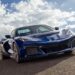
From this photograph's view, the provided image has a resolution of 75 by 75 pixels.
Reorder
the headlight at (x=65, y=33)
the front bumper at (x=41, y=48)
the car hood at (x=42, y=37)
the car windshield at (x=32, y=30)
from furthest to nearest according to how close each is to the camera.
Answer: the car windshield at (x=32, y=30)
the headlight at (x=65, y=33)
the car hood at (x=42, y=37)
the front bumper at (x=41, y=48)

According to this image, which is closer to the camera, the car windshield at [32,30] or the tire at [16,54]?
the tire at [16,54]

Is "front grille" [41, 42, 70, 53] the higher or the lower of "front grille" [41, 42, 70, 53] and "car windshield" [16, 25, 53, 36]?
the lower

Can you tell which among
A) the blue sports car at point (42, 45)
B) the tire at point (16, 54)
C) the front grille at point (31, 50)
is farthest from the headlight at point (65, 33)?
the tire at point (16, 54)

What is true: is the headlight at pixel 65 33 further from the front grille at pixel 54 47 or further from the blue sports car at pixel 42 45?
the front grille at pixel 54 47

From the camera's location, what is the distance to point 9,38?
1138cm

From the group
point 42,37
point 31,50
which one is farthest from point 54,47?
point 31,50

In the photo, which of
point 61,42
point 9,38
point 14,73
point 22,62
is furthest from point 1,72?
point 9,38

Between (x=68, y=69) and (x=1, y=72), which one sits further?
(x=1, y=72)

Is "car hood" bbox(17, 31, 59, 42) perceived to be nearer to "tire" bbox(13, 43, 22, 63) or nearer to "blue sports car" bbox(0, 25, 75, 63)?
"blue sports car" bbox(0, 25, 75, 63)

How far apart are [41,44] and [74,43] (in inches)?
45.6

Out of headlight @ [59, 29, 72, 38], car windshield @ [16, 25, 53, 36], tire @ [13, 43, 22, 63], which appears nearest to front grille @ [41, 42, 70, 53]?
headlight @ [59, 29, 72, 38]

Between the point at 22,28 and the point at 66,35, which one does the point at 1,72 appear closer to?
the point at 66,35

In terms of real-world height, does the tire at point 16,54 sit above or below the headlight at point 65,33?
below

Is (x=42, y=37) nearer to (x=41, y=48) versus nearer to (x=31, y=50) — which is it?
(x=41, y=48)
